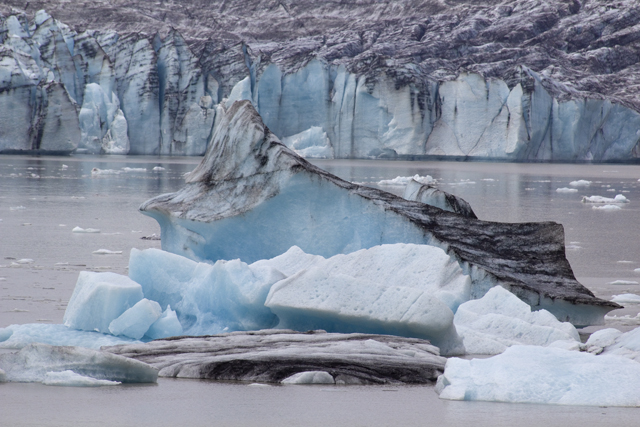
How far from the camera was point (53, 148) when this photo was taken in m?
28.3

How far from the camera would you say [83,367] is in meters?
2.66

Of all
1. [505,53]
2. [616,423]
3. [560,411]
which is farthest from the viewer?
[505,53]

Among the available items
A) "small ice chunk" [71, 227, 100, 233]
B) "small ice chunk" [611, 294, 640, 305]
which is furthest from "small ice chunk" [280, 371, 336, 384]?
"small ice chunk" [71, 227, 100, 233]

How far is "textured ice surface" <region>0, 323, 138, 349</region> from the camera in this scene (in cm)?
329

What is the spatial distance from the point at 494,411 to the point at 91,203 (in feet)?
31.0

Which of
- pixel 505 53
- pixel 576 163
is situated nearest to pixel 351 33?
pixel 505 53

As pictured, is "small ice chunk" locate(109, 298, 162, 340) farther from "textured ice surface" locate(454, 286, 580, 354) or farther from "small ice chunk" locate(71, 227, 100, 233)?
"small ice chunk" locate(71, 227, 100, 233)

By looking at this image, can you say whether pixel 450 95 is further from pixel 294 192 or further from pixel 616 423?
pixel 616 423

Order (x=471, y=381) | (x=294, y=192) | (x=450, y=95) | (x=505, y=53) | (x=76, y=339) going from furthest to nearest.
→ (x=505, y=53) → (x=450, y=95) → (x=294, y=192) → (x=76, y=339) → (x=471, y=381)

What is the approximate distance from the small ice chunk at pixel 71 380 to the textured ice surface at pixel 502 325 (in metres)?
1.66

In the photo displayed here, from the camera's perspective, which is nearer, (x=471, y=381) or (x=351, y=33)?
(x=471, y=381)

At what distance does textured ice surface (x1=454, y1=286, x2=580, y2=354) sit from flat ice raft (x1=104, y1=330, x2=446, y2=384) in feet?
1.15

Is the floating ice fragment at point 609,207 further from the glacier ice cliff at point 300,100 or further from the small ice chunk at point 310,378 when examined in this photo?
the glacier ice cliff at point 300,100

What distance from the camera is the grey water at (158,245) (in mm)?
2225
